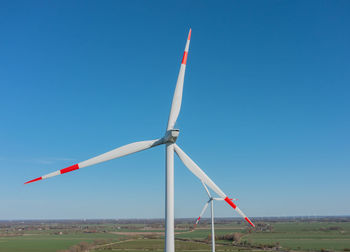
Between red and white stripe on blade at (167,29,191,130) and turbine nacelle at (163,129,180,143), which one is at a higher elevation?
red and white stripe on blade at (167,29,191,130)

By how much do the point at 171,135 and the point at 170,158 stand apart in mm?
1596

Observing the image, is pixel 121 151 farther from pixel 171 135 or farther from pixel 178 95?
pixel 178 95

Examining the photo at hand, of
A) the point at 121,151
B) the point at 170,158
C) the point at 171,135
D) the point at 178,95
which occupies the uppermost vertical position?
the point at 178,95

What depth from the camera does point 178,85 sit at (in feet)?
81.1

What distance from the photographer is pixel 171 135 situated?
22.1 meters

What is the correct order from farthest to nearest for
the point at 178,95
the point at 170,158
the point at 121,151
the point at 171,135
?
the point at 178,95
the point at 121,151
the point at 170,158
the point at 171,135

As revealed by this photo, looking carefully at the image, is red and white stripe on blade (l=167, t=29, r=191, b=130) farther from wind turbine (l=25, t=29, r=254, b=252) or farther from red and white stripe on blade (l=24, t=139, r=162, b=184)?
red and white stripe on blade (l=24, t=139, r=162, b=184)

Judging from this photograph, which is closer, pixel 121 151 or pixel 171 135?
pixel 171 135

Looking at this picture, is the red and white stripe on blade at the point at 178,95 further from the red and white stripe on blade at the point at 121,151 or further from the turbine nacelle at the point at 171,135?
the red and white stripe on blade at the point at 121,151

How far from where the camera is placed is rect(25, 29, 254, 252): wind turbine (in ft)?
68.3

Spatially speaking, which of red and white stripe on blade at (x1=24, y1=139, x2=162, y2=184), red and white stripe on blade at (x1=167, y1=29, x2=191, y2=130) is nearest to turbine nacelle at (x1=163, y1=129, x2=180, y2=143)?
red and white stripe on blade at (x1=24, y1=139, x2=162, y2=184)

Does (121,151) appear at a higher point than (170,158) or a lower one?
higher

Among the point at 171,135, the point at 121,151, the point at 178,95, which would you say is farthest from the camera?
the point at 178,95

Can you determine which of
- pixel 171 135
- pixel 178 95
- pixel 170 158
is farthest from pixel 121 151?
pixel 178 95
